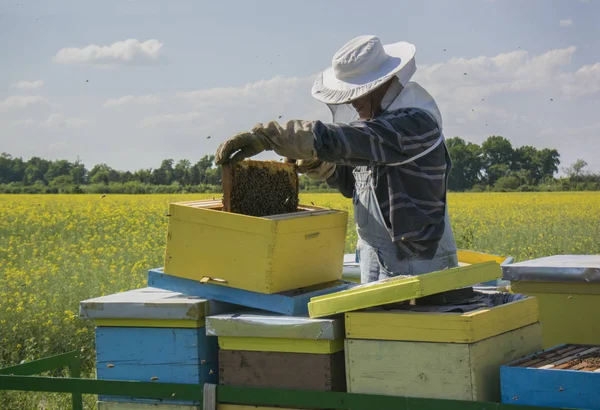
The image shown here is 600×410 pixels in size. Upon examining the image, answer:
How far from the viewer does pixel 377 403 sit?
2660mm

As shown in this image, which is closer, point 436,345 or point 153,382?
point 436,345

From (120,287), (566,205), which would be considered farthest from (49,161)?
(120,287)

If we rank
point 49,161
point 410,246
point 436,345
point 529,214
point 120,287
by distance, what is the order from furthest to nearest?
point 49,161 → point 529,214 → point 120,287 → point 410,246 → point 436,345

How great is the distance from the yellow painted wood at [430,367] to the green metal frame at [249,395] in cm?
10

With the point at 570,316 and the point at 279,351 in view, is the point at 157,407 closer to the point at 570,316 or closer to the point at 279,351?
the point at 279,351

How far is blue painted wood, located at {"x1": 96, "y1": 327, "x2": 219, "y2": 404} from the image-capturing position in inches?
125

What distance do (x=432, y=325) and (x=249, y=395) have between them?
794 millimetres

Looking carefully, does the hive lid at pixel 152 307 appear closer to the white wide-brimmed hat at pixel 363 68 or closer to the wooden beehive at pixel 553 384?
the white wide-brimmed hat at pixel 363 68

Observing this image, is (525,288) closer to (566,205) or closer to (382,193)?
(382,193)

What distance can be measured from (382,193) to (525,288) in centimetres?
100

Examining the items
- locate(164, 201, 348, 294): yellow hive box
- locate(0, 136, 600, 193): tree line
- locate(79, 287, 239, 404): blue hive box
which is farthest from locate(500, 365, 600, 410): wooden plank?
locate(0, 136, 600, 193): tree line

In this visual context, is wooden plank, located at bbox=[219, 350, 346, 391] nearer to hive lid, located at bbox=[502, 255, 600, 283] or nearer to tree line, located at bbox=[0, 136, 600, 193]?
hive lid, located at bbox=[502, 255, 600, 283]

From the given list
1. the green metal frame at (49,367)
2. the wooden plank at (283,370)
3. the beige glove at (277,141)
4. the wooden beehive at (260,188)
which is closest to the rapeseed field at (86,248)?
the green metal frame at (49,367)

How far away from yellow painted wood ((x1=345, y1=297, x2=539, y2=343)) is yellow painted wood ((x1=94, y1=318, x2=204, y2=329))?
725 millimetres
